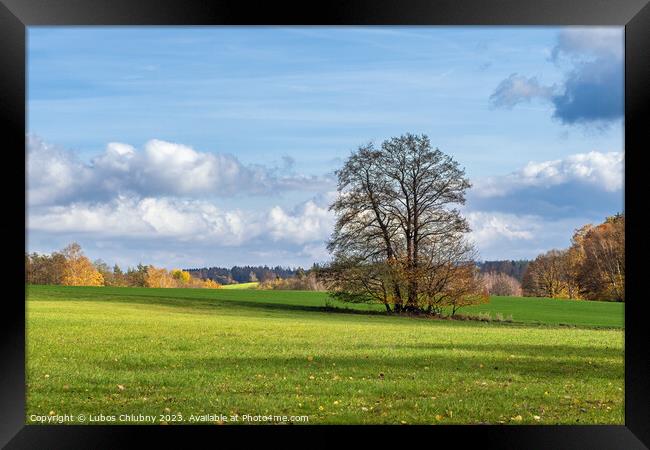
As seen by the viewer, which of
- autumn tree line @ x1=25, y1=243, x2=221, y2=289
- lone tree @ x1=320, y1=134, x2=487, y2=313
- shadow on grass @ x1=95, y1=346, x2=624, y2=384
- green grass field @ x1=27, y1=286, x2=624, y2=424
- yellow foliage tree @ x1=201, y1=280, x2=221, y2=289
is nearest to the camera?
green grass field @ x1=27, y1=286, x2=624, y2=424

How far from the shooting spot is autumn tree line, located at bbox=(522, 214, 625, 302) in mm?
28062

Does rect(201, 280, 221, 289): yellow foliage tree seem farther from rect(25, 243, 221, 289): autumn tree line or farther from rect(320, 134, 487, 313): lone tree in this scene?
rect(320, 134, 487, 313): lone tree

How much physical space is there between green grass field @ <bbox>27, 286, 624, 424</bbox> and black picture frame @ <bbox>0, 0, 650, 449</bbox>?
1106 millimetres

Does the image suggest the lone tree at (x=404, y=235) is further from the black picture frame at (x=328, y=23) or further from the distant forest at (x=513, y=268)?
the black picture frame at (x=328, y=23)

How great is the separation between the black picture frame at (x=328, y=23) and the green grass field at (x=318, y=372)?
111 cm

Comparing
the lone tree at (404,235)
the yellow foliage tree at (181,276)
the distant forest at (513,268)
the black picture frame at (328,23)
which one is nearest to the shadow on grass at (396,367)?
the black picture frame at (328,23)

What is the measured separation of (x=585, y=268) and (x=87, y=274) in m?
21.8

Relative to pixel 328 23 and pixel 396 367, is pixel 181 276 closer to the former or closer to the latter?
pixel 396 367

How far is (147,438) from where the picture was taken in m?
4.56

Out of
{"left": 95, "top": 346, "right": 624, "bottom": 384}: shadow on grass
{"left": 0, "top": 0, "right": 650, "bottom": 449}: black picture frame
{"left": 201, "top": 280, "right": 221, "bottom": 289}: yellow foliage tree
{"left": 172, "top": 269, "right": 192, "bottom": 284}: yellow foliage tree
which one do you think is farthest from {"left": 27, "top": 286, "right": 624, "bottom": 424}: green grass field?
{"left": 172, "top": 269, "right": 192, "bottom": 284}: yellow foliage tree
